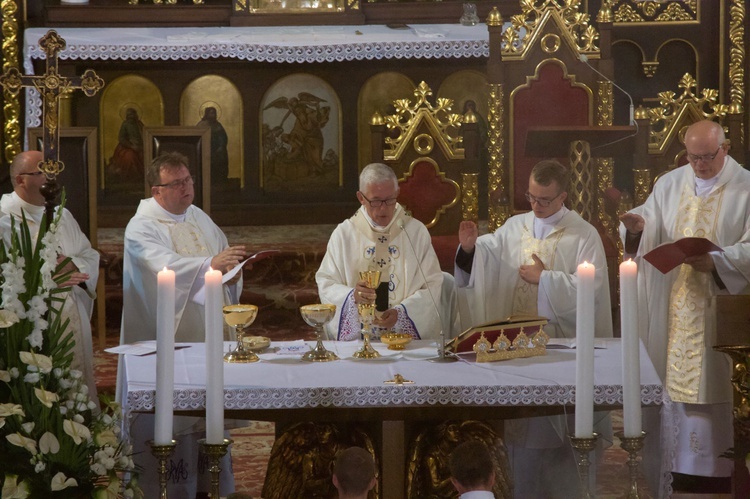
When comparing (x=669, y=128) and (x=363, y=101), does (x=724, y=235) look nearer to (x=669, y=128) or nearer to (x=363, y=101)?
(x=669, y=128)

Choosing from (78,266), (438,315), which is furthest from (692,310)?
(78,266)

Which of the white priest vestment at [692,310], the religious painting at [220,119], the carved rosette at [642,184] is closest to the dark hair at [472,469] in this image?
the white priest vestment at [692,310]

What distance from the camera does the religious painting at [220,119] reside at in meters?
10.9

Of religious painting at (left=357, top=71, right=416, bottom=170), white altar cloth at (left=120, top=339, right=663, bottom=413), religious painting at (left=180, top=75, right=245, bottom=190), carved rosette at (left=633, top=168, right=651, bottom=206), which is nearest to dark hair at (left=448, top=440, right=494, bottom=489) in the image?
white altar cloth at (left=120, top=339, right=663, bottom=413)

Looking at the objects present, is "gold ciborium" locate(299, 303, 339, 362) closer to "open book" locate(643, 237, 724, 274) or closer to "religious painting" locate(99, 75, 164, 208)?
"open book" locate(643, 237, 724, 274)

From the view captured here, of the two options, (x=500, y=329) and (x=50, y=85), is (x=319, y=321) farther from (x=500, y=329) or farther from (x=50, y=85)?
(x=50, y=85)

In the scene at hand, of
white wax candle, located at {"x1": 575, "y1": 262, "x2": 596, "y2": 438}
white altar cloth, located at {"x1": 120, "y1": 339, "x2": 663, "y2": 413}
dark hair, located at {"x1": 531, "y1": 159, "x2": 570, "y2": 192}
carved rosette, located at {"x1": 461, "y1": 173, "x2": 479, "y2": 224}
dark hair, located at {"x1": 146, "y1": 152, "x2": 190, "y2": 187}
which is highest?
dark hair, located at {"x1": 146, "y1": 152, "x2": 190, "y2": 187}

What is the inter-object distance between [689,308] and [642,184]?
2594 millimetres

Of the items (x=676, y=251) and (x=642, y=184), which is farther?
(x=642, y=184)

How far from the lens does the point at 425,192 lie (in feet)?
27.8

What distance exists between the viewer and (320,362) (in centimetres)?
438

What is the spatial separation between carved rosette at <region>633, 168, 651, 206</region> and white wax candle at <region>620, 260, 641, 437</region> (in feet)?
17.0

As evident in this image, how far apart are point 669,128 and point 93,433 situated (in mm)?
6293

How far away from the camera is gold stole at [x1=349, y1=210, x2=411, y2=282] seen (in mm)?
5586
